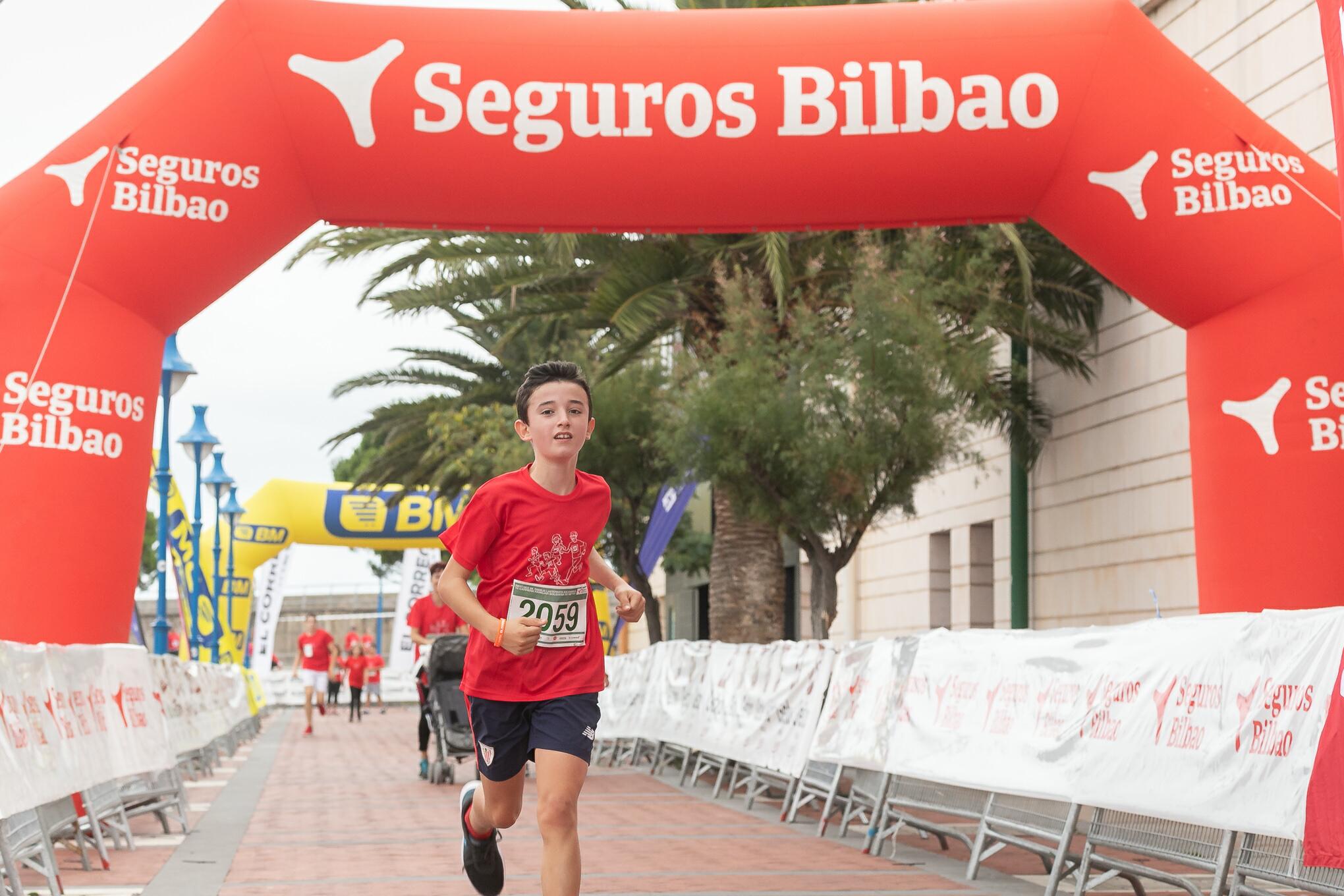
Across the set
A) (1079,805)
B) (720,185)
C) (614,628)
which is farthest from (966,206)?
(614,628)

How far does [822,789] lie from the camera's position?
11.0 metres

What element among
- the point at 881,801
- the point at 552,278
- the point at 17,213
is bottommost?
the point at 881,801

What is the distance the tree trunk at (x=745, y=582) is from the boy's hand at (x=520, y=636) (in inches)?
555

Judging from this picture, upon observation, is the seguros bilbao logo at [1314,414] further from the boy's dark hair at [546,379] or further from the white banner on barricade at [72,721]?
the white banner on barricade at [72,721]

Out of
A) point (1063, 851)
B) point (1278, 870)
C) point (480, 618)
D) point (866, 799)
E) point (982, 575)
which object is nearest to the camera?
point (480, 618)

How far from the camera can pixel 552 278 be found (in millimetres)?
19156

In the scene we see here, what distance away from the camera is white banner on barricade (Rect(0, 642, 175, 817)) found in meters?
7.06

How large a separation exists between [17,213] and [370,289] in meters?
10.9

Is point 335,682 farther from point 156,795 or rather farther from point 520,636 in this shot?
point 520,636

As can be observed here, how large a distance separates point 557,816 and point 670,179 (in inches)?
228

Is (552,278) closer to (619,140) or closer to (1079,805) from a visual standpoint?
(619,140)

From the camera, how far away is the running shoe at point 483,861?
A: 6094 mm

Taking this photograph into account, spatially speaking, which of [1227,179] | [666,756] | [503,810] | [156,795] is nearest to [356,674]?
[666,756]

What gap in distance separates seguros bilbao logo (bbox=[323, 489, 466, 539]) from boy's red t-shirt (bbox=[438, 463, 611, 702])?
34478mm
